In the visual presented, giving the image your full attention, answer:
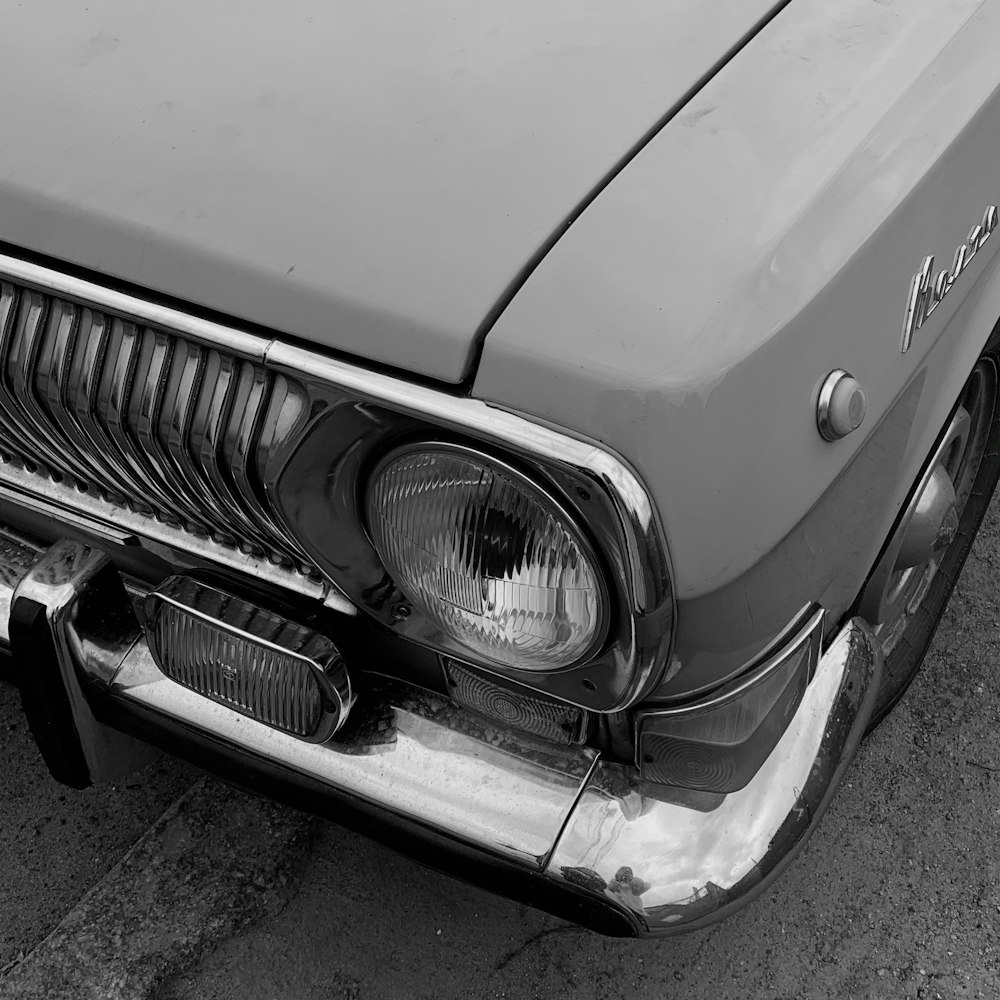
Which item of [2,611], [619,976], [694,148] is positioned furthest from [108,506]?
[619,976]

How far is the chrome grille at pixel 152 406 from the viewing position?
123 centimetres

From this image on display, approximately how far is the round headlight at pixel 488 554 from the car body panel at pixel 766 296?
0.32 feet

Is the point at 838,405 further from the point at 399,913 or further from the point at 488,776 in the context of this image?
the point at 399,913

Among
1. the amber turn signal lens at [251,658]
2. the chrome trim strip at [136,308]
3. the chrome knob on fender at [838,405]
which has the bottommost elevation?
the amber turn signal lens at [251,658]

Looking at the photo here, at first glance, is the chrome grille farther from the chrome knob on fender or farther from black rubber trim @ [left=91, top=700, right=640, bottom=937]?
the chrome knob on fender

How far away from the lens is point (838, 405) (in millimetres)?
1149

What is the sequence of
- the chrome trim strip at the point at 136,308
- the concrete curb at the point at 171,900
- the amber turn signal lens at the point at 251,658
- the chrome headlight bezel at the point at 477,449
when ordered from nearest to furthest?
the chrome headlight bezel at the point at 477,449, the chrome trim strip at the point at 136,308, the amber turn signal lens at the point at 251,658, the concrete curb at the point at 171,900

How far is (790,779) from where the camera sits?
1.42 meters

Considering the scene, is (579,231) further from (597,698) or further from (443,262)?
(597,698)

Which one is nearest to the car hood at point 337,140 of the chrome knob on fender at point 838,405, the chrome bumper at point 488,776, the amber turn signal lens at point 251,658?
the chrome knob on fender at point 838,405

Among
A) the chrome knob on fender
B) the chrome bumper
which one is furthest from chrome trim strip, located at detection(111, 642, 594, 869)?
the chrome knob on fender

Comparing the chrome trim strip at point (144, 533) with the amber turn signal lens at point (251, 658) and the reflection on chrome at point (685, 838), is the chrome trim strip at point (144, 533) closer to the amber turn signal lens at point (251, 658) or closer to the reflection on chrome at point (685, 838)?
the amber turn signal lens at point (251, 658)

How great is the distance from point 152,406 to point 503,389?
46cm

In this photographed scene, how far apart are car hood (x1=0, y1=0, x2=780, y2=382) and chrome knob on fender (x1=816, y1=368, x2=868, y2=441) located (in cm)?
34
